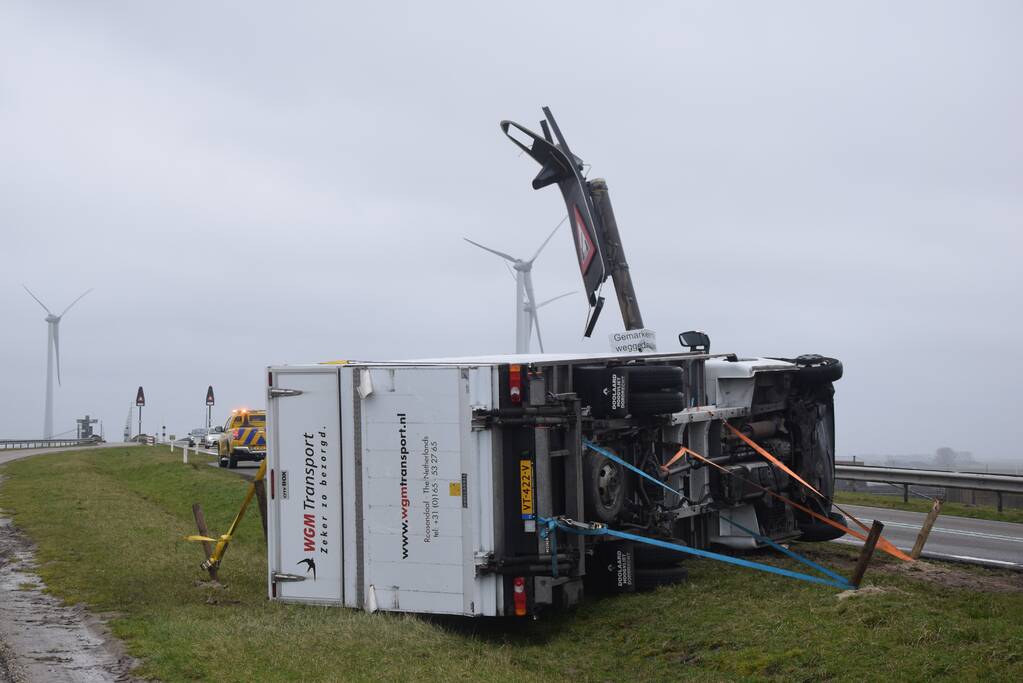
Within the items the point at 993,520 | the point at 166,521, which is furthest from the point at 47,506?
the point at 993,520

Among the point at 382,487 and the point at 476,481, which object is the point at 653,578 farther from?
the point at 382,487

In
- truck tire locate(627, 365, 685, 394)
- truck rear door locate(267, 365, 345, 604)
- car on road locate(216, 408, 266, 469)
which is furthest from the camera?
car on road locate(216, 408, 266, 469)

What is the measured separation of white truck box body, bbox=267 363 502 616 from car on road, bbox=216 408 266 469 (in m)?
21.0

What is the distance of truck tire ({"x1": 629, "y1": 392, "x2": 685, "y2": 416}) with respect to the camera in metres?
10.8

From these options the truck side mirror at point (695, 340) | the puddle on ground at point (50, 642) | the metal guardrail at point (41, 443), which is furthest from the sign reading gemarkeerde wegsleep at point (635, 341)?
the metal guardrail at point (41, 443)

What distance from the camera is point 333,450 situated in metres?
10.0

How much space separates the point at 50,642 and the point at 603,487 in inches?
209

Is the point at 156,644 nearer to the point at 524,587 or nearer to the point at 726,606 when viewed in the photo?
the point at 524,587

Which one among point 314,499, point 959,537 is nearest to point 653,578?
point 314,499

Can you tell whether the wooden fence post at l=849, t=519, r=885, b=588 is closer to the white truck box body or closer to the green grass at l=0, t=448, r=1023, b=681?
the green grass at l=0, t=448, r=1023, b=681

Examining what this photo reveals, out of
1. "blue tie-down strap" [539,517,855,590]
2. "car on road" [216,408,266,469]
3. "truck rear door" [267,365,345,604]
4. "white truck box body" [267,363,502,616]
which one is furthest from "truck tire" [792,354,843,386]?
"car on road" [216,408,266,469]

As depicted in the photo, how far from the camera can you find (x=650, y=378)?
10.8m

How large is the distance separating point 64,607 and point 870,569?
8.69 m

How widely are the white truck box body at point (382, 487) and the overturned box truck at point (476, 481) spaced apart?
13 mm
